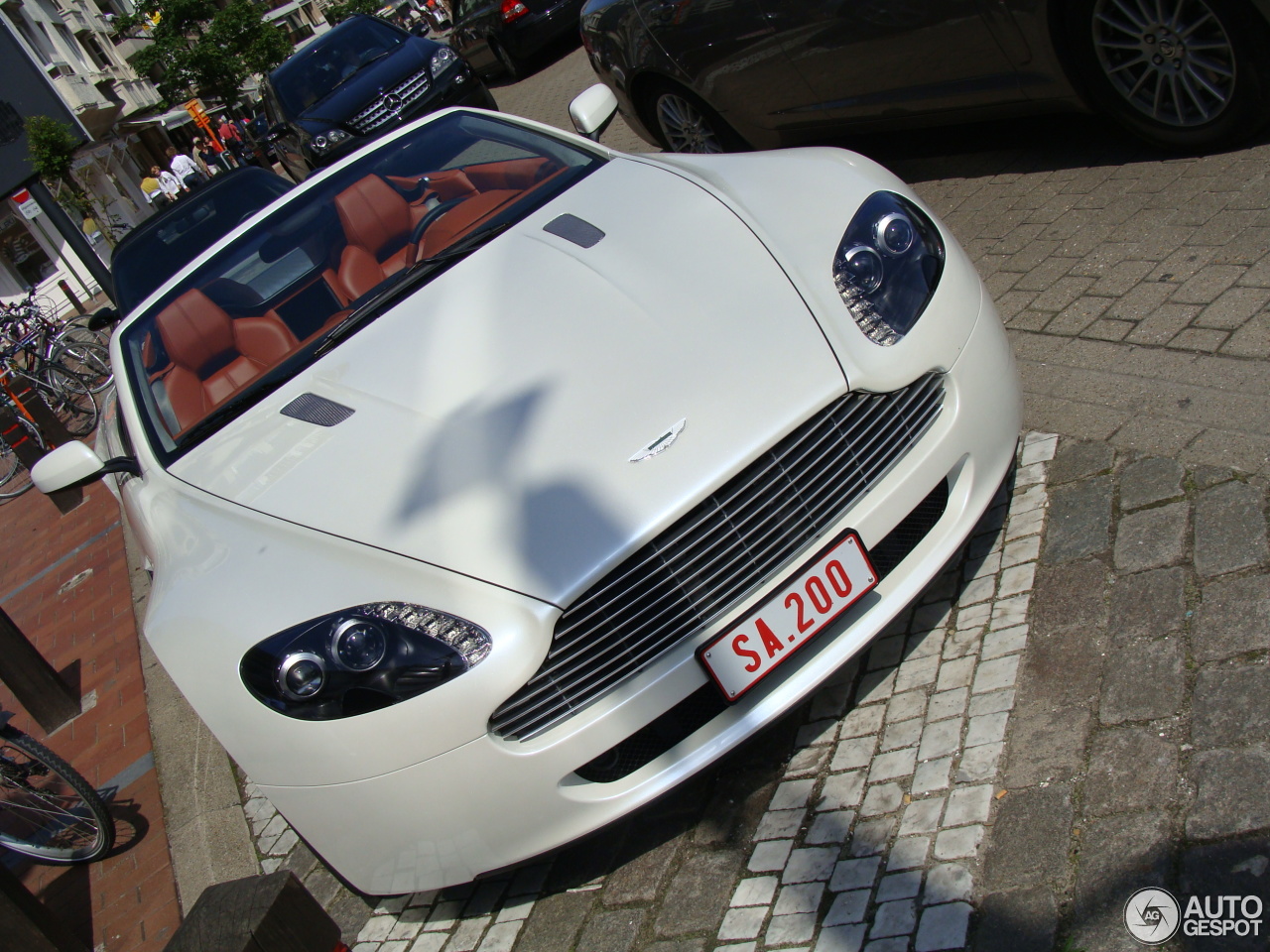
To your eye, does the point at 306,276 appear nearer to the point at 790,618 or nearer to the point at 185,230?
the point at 790,618

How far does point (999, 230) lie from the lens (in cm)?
475

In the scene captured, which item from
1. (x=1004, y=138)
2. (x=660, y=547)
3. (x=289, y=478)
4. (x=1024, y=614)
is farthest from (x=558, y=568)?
(x=1004, y=138)

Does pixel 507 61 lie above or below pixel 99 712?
above

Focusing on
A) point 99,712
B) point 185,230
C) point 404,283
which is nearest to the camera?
point 404,283

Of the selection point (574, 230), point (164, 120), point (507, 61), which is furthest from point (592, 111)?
point (164, 120)

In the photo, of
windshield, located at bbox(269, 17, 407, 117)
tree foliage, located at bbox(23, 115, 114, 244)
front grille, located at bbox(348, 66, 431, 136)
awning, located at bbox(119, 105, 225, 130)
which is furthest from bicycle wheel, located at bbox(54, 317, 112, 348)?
awning, located at bbox(119, 105, 225, 130)

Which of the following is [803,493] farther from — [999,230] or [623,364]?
[999,230]

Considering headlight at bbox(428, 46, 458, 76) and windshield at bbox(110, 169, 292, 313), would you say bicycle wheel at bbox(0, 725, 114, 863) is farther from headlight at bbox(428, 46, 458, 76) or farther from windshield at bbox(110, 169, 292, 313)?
headlight at bbox(428, 46, 458, 76)

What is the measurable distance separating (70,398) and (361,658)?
10703 millimetres

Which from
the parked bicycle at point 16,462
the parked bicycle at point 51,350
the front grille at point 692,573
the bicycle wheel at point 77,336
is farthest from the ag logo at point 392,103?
the front grille at point 692,573

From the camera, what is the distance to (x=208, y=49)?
39.3 metres

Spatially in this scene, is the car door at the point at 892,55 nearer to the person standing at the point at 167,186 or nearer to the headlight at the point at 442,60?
the headlight at the point at 442,60

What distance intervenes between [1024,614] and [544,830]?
1.31 meters

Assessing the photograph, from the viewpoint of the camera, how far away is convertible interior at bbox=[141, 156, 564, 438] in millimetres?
3588
